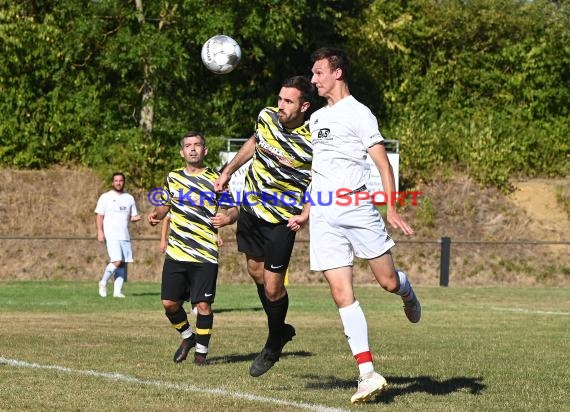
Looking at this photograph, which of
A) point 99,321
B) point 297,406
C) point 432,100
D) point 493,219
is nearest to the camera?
point 297,406

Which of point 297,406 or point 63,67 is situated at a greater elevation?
point 63,67

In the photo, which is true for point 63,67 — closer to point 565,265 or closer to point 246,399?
point 565,265

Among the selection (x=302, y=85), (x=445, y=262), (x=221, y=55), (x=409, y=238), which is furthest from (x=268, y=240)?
(x=409, y=238)

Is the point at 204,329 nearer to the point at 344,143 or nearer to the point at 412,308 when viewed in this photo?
the point at 412,308

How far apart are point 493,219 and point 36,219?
12473 mm

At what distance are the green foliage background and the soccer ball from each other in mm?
14847

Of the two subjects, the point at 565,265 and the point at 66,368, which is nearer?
the point at 66,368

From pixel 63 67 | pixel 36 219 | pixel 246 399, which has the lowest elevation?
pixel 246 399

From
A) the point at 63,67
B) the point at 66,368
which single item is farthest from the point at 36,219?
the point at 66,368

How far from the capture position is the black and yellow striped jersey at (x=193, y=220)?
1041 cm

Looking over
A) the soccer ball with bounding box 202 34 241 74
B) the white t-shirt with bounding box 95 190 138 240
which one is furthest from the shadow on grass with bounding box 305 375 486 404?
the white t-shirt with bounding box 95 190 138 240

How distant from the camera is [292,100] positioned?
9102mm

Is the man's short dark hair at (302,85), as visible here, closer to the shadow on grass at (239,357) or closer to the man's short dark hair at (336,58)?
the man's short dark hair at (336,58)

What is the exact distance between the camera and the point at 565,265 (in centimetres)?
3023
